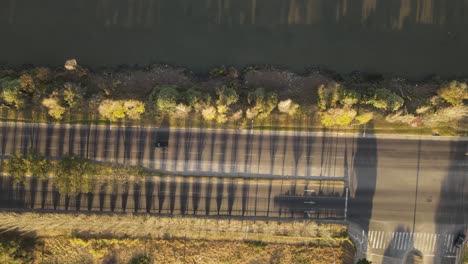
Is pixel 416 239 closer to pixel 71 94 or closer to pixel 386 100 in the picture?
pixel 386 100

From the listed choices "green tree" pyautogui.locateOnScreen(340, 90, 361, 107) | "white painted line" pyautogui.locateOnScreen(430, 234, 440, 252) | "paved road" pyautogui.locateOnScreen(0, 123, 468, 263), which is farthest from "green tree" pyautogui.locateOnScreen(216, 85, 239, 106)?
"white painted line" pyautogui.locateOnScreen(430, 234, 440, 252)

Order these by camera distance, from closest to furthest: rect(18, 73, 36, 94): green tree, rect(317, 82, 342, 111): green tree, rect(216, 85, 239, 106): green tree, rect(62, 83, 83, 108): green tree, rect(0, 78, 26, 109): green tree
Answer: rect(0, 78, 26, 109): green tree → rect(62, 83, 83, 108): green tree → rect(18, 73, 36, 94): green tree → rect(216, 85, 239, 106): green tree → rect(317, 82, 342, 111): green tree

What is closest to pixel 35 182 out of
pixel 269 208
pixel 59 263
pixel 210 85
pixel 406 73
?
pixel 59 263

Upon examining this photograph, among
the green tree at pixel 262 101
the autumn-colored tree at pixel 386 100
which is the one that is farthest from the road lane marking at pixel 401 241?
the green tree at pixel 262 101

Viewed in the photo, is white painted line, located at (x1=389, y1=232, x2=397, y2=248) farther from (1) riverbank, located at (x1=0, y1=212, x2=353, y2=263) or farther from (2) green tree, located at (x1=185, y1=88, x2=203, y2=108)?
(2) green tree, located at (x1=185, y1=88, x2=203, y2=108)

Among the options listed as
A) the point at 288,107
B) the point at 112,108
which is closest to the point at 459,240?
the point at 288,107

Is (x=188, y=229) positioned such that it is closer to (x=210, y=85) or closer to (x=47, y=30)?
(x=210, y=85)
